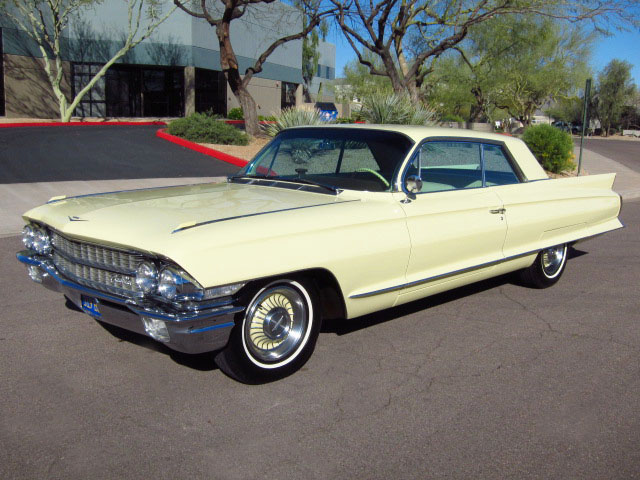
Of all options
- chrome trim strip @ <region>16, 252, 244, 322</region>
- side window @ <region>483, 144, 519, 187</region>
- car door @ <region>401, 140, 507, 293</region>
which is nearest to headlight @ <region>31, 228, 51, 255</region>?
chrome trim strip @ <region>16, 252, 244, 322</region>

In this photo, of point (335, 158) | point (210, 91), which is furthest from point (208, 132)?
point (210, 91)

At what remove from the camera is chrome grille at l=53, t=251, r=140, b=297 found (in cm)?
364

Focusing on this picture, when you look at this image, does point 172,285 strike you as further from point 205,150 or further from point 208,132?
point 208,132

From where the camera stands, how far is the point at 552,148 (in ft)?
58.7

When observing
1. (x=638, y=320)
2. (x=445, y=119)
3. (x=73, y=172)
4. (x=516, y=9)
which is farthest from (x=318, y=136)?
(x=445, y=119)

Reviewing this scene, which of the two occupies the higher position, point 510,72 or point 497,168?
point 510,72

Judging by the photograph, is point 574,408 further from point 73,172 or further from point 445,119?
point 445,119

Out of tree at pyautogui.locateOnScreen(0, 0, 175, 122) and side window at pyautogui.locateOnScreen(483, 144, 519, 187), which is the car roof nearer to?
side window at pyautogui.locateOnScreen(483, 144, 519, 187)

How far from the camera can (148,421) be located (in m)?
3.41

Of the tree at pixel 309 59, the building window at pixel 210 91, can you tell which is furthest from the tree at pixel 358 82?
the building window at pixel 210 91

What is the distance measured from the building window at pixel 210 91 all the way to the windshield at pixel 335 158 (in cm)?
3006

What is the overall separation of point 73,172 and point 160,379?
10871 mm

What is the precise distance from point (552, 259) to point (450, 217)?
1.98m

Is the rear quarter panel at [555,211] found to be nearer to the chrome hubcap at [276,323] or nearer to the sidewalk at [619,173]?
the chrome hubcap at [276,323]
